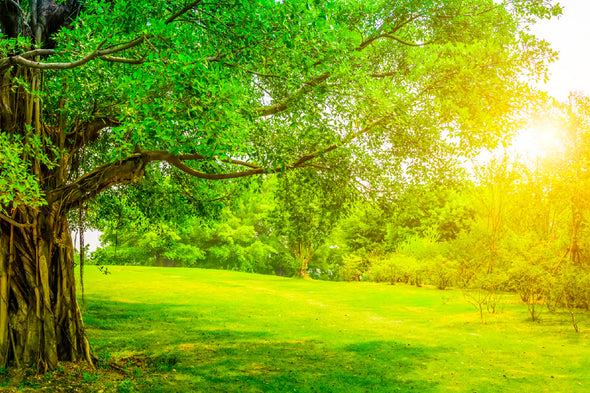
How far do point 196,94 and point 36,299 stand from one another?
235 inches

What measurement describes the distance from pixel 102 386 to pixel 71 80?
635 cm

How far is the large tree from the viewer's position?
23.7ft

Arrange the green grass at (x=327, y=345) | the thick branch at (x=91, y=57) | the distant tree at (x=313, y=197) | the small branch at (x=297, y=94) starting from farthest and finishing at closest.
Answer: the distant tree at (x=313, y=197) < the green grass at (x=327, y=345) < the small branch at (x=297, y=94) < the thick branch at (x=91, y=57)

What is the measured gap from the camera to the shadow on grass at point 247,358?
10.2 m

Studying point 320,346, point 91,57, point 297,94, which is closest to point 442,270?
point 320,346

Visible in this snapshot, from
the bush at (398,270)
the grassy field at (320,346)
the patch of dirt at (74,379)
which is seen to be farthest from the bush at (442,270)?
the patch of dirt at (74,379)

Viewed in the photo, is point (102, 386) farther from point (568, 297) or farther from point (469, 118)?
point (568, 297)

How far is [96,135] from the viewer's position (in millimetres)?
12008

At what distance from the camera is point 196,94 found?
7.05m

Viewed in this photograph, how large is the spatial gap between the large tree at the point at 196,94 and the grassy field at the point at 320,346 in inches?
108

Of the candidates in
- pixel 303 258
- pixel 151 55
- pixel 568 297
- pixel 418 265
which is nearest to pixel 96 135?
pixel 151 55

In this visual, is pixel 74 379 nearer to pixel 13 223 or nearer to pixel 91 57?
pixel 13 223

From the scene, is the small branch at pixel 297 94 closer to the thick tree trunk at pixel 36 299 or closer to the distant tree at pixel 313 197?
the distant tree at pixel 313 197

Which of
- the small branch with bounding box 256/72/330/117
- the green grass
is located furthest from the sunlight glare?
the small branch with bounding box 256/72/330/117
